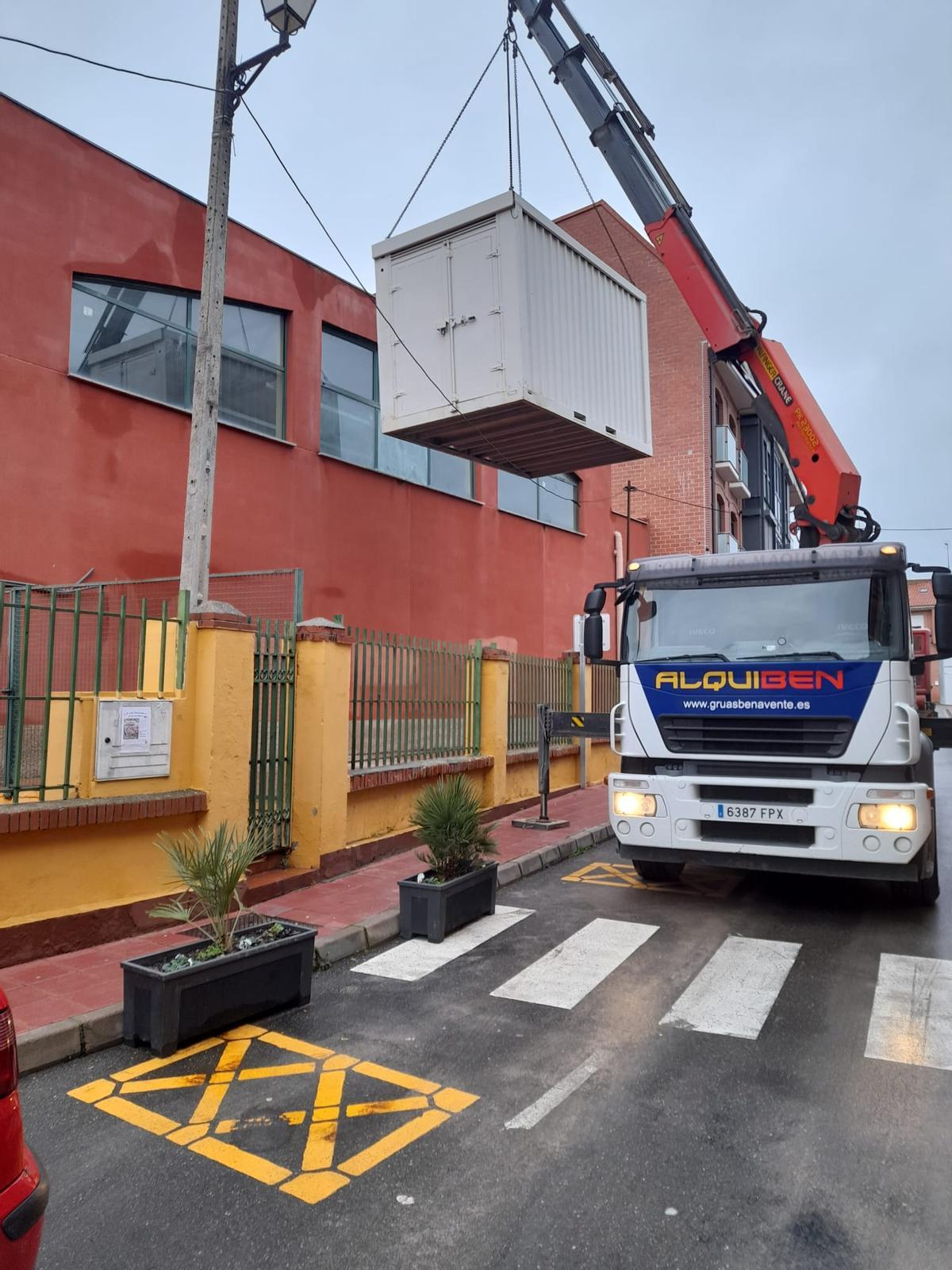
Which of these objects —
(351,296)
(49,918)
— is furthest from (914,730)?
(351,296)

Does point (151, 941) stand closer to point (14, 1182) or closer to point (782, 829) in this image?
point (14, 1182)

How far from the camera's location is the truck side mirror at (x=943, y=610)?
6520 millimetres

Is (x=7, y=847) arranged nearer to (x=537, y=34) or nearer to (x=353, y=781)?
(x=353, y=781)

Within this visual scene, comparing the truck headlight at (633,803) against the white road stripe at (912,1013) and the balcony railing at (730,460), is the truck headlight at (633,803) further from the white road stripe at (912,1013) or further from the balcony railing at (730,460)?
the balcony railing at (730,460)

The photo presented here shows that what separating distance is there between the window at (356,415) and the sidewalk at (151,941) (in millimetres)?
6852

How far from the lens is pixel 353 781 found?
818cm

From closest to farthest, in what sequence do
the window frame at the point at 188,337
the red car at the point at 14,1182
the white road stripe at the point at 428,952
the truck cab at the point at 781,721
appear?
the red car at the point at 14,1182 < the white road stripe at the point at 428,952 < the truck cab at the point at 781,721 < the window frame at the point at 188,337

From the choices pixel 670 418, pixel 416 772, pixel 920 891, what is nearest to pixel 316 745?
pixel 416 772

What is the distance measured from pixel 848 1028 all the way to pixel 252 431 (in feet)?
34.3

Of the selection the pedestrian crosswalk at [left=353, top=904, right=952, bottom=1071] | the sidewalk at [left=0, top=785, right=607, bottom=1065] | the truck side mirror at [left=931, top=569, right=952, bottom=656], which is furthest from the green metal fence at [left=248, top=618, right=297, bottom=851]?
the truck side mirror at [left=931, top=569, right=952, bottom=656]

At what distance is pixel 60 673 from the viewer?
7.03 metres

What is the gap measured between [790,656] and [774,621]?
384mm

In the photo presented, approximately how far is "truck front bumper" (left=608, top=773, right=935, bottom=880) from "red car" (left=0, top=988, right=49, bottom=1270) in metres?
5.49

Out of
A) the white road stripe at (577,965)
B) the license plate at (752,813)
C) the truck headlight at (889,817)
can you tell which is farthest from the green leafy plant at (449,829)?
the truck headlight at (889,817)
